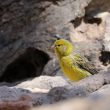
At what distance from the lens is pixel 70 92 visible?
1.96 meters

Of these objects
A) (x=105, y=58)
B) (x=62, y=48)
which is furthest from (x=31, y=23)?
(x=62, y=48)

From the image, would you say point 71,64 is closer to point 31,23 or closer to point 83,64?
point 83,64

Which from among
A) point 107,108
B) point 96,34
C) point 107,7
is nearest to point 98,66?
point 96,34

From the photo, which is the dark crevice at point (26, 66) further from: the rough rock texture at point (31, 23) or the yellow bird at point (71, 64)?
the yellow bird at point (71, 64)

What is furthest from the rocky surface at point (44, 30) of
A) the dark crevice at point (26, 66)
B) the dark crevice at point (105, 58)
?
the dark crevice at point (105, 58)

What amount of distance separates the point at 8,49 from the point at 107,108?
18.4 feet

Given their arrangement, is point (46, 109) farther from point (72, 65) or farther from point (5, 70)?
point (5, 70)

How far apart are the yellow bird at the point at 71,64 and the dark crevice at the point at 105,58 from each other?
0.88 metres

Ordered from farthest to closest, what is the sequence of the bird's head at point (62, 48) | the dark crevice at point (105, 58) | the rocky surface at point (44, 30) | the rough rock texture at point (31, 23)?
the rough rock texture at point (31, 23) < the rocky surface at point (44, 30) < the dark crevice at point (105, 58) < the bird's head at point (62, 48)

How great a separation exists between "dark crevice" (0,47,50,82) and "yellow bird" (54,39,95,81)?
131cm

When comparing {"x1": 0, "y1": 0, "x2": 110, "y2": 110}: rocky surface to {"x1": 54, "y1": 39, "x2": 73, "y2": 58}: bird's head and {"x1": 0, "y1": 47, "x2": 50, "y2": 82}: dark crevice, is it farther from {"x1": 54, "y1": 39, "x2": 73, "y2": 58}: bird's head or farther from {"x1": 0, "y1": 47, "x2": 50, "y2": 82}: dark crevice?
{"x1": 54, "y1": 39, "x2": 73, "y2": 58}: bird's head

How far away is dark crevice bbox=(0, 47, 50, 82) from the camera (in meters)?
5.97

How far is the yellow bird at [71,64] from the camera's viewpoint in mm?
4293

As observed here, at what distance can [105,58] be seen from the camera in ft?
17.5
